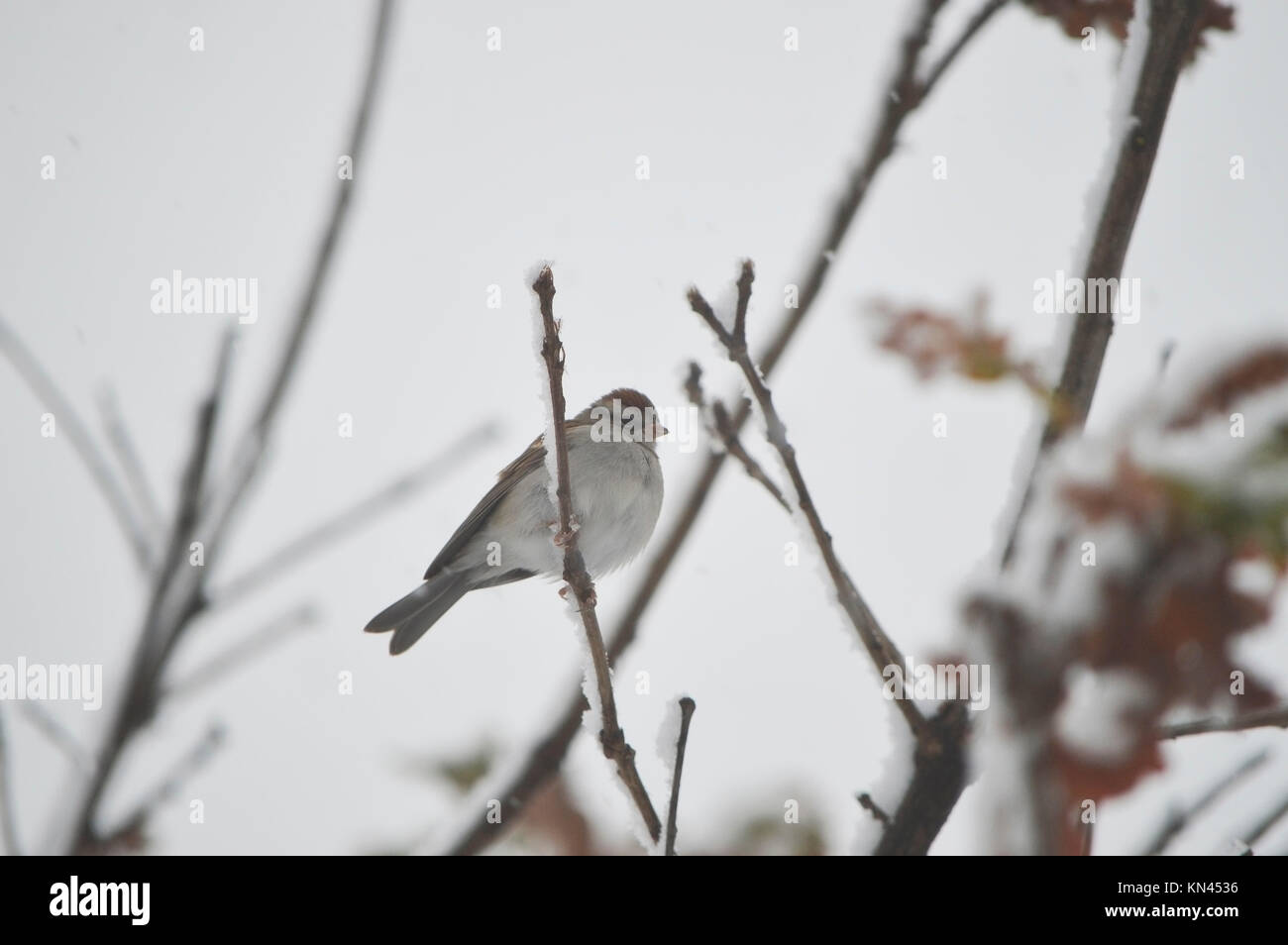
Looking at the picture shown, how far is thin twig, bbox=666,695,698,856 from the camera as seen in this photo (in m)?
2.12

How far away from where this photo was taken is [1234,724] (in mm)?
1676

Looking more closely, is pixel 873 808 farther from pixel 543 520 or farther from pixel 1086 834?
pixel 543 520

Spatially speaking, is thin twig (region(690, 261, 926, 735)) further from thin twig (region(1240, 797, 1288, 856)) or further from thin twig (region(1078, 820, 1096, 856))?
thin twig (region(1240, 797, 1288, 856))

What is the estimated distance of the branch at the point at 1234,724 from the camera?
5.26ft

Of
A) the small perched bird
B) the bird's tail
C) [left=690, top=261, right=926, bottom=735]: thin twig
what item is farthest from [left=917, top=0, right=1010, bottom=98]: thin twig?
the bird's tail

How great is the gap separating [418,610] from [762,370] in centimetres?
346

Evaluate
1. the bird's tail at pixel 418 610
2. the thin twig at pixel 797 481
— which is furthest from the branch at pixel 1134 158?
the bird's tail at pixel 418 610

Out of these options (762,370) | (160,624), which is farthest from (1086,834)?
(160,624)

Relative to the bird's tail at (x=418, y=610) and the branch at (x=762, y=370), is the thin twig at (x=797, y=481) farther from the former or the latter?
the bird's tail at (x=418, y=610)

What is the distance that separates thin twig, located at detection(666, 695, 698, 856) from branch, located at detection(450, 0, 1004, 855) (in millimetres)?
492

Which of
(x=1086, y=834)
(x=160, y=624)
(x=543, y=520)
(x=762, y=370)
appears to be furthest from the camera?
(x=543, y=520)
